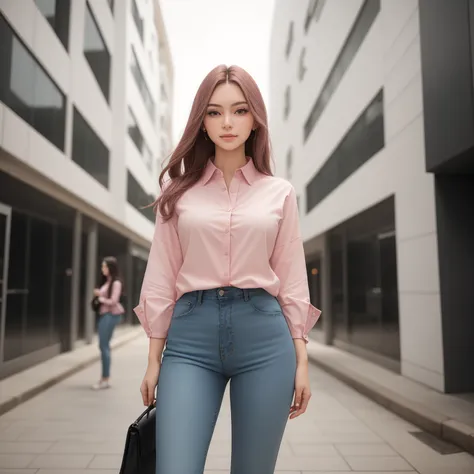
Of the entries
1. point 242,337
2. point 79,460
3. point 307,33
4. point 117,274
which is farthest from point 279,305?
point 307,33

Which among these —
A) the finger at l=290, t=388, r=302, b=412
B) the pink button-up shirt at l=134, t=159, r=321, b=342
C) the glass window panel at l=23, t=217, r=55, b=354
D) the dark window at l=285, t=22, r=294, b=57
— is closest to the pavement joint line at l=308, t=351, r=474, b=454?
the finger at l=290, t=388, r=302, b=412

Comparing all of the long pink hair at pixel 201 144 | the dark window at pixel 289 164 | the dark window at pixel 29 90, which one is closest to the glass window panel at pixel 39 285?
the dark window at pixel 29 90

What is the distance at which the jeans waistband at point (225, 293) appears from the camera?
176cm

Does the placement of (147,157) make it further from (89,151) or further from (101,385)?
(101,385)

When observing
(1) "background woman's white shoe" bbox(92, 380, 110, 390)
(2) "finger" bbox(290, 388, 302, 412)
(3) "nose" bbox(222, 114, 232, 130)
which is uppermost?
(3) "nose" bbox(222, 114, 232, 130)

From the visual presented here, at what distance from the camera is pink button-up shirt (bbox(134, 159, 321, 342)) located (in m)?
1.79

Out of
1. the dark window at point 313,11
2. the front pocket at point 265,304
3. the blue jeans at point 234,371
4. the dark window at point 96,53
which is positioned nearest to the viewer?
the blue jeans at point 234,371

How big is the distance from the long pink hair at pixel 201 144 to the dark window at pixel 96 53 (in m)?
12.0

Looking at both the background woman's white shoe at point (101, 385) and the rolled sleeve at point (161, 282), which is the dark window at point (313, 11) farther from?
the rolled sleeve at point (161, 282)

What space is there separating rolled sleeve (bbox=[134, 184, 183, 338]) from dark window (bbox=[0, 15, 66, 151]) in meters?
6.71

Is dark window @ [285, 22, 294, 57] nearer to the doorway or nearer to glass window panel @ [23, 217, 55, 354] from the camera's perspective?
glass window panel @ [23, 217, 55, 354]

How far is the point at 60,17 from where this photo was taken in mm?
10766

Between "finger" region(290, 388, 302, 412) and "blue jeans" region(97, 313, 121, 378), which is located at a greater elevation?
"finger" region(290, 388, 302, 412)

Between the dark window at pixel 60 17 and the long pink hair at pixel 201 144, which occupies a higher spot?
the dark window at pixel 60 17
